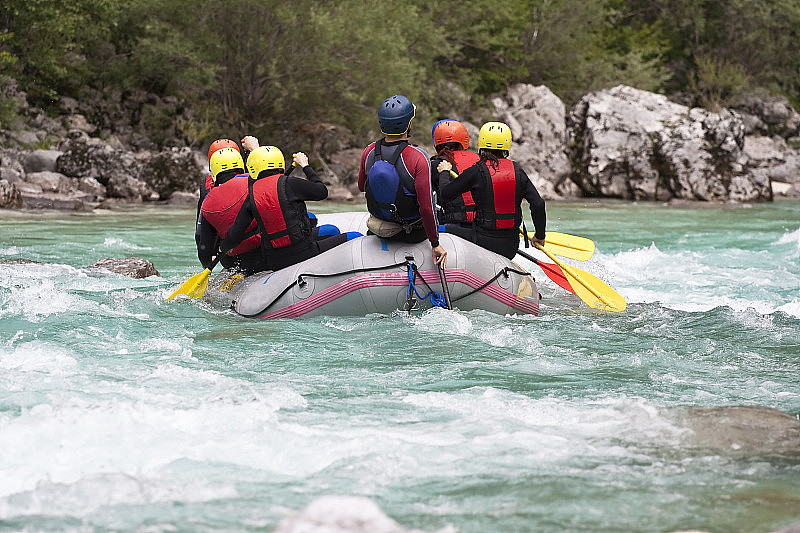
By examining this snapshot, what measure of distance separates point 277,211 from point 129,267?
288 centimetres

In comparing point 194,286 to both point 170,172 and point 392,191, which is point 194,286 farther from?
point 170,172

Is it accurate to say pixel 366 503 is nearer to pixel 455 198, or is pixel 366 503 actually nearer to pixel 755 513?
pixel 755 513

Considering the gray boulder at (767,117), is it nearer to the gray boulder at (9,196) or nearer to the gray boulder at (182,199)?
the gray boulder at (182,199)

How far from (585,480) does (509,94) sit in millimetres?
23800

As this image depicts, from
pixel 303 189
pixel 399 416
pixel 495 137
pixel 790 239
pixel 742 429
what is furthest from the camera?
pixel 790 239

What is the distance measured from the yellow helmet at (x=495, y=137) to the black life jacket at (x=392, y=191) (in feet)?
2.45

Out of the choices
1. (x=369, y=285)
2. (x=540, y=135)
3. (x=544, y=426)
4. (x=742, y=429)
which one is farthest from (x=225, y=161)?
(x=540, y=135)

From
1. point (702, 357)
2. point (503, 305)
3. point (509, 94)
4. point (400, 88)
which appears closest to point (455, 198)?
point (503, 305)

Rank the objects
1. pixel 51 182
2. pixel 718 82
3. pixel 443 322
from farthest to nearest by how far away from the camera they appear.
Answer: pixel 718 82 → pixel 51 182 → pixel 443 322

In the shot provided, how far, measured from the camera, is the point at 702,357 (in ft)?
17.8

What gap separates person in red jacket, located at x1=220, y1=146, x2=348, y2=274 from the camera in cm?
641

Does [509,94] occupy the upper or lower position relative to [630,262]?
upper

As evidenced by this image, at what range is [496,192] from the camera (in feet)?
22.2

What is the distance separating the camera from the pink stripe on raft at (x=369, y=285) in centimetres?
627
